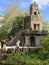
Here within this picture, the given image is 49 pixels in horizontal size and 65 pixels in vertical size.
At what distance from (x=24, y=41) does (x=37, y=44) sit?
2.40m

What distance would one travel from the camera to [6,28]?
76.2m

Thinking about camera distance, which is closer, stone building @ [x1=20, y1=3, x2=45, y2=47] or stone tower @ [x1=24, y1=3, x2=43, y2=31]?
stone building @ [x1=20, y1=3, x2=45, y2=47]

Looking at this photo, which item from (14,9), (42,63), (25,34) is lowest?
(42,63)

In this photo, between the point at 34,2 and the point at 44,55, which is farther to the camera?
the point at 34,2

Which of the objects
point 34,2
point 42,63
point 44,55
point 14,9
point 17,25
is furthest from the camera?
point 14,9

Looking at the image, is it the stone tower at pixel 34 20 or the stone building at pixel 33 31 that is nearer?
the stone building at pixel 33 31

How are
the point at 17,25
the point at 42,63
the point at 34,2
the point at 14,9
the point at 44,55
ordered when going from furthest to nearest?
the point at 14,9 → the point at 17,25 → the point at 34,2 → the point at 44,55 → the point at 42,63

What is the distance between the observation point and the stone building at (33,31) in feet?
182

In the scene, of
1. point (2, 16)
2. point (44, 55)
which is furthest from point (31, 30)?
point (2, 16)

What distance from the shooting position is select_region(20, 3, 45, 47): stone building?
55.5 m

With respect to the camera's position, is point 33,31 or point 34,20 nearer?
point 33,31

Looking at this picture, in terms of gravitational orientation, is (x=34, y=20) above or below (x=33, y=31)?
above

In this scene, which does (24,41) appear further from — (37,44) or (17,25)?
(17,25)

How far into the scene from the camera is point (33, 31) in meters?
55.4
